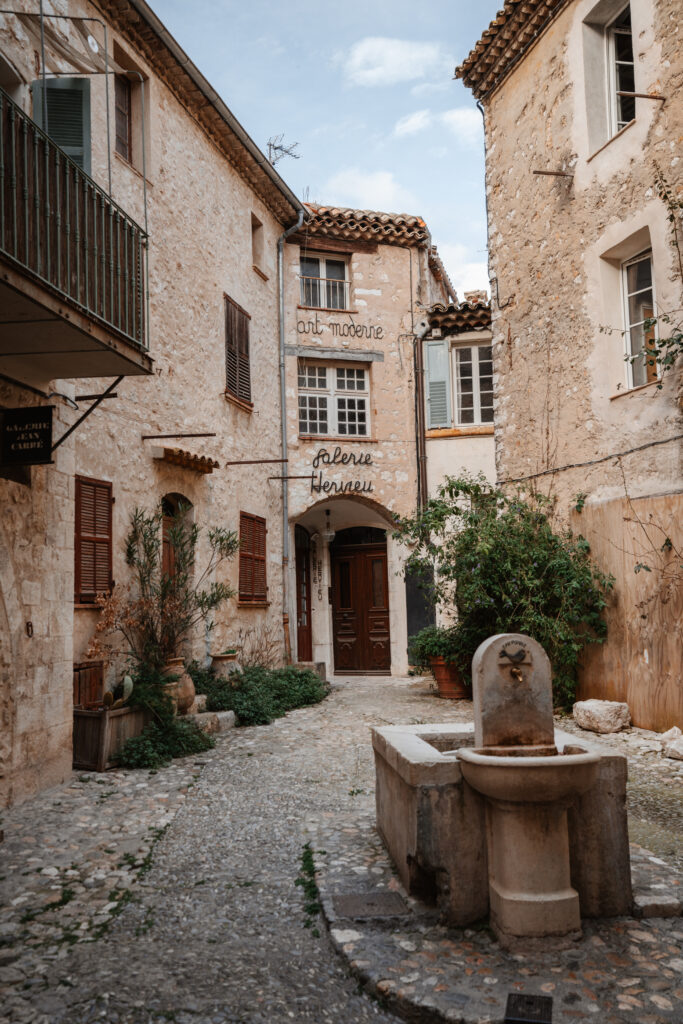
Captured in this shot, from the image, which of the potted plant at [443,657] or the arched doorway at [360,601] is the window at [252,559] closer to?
the potted plant at [443,657]

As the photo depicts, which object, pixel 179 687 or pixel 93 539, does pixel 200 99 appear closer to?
pixel 93 539

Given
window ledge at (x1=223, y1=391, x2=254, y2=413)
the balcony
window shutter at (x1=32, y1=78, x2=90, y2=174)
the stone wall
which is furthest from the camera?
window ledge at (x1=223, y1=391, x2=254, y2=413)

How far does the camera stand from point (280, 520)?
14797 millimetres

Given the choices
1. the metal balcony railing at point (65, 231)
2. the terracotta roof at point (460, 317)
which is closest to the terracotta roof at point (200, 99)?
the terracotta roof at point (460, 317)

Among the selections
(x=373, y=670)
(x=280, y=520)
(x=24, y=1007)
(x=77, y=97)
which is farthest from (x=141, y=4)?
(x=373, y=670)

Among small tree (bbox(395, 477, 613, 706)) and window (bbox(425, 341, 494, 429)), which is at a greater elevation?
window (bbox(425, 341, 494, 429))

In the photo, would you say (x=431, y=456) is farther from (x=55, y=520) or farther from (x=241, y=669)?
(x=55, y=520)

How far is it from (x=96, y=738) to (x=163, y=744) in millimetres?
756

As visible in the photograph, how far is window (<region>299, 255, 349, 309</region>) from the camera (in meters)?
16.0

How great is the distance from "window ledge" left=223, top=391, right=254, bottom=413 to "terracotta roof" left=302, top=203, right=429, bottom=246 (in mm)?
4331

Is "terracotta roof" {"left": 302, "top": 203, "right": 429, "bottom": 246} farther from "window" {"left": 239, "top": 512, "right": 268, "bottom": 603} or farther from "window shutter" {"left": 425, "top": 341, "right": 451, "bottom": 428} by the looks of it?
"window" {"left": 239, "top": 512, "right": 268, "bottom": 603}

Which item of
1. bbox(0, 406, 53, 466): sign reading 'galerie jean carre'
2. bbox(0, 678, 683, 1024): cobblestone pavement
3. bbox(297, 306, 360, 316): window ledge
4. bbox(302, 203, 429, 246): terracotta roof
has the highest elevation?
bbox(302, 203, 429, 246): terracotta roof

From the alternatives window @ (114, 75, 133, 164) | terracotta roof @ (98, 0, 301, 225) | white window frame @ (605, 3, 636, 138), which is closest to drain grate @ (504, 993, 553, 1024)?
white window frame @ (605, 3, 636, 138)

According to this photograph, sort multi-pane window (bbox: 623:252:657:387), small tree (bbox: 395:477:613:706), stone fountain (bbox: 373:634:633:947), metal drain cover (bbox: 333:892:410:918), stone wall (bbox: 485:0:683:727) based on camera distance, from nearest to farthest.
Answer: stone fountain (bbox: 373:634:633:947)
metal drain cover (bbox: 333:892:410:918)
stone wall (bbox: 485:0:683:727)
multi-pane window (bbox: 623:252:657:387)
small tree (bbox: 395:477:613:706)
